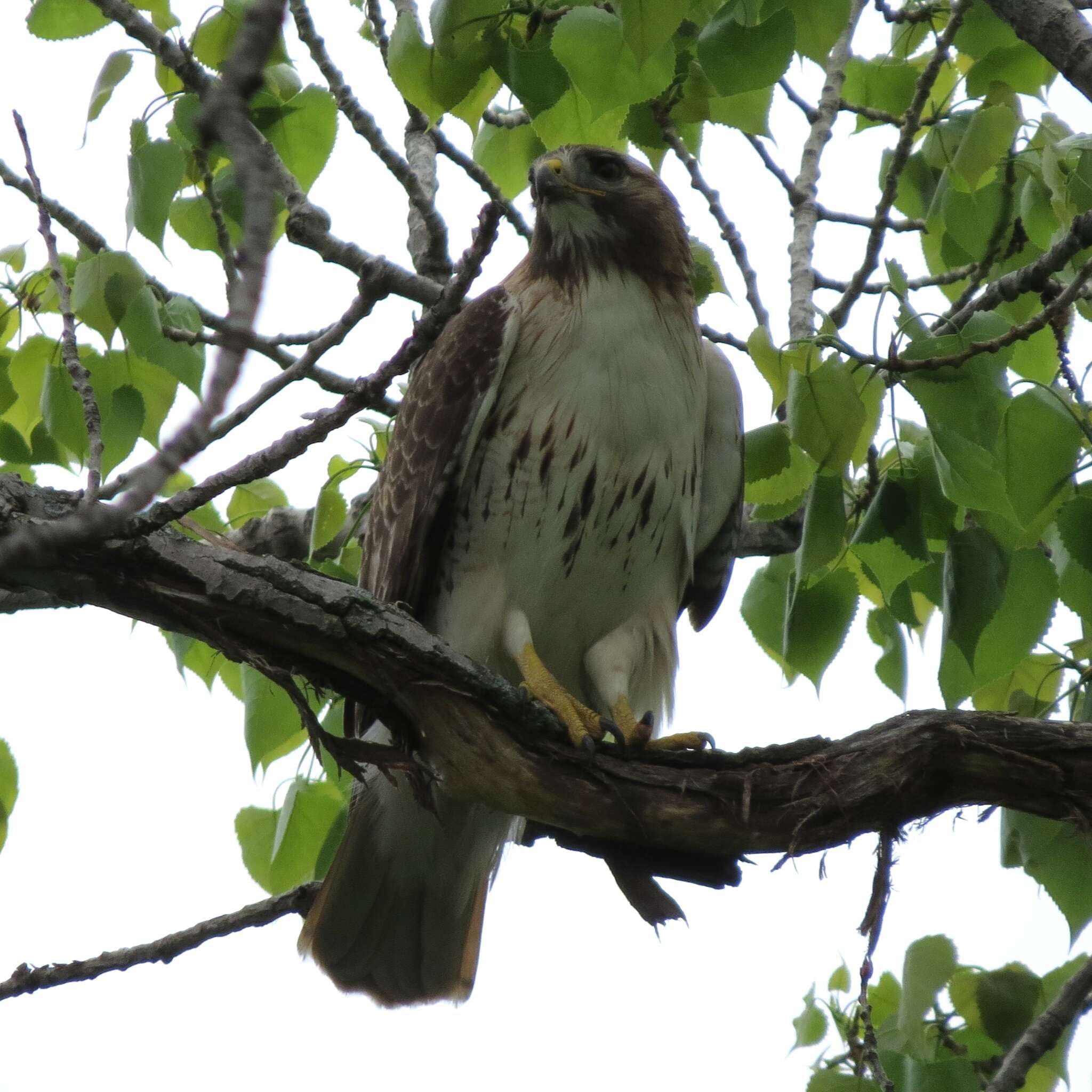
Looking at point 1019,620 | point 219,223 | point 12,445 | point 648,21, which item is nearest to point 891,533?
point 1019,620

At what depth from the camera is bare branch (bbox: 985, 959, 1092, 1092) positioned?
12.0 ft

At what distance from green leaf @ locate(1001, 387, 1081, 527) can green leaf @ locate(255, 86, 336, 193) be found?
2314 mm

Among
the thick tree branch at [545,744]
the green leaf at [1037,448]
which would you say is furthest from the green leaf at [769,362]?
the thick tree branch at [545,744]

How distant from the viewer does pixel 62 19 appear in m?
4.01

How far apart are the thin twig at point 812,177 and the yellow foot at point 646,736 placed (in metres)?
1.72

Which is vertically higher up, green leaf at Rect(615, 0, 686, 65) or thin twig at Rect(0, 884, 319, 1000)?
green leaf at Rect(615, 0, 686, 65)

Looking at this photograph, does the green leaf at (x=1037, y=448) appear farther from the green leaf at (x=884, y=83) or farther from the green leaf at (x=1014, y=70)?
the green leaf at (x=884, y=83)

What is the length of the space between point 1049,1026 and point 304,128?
353 centimetres

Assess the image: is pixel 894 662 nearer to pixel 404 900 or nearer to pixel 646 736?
pixel 646 736

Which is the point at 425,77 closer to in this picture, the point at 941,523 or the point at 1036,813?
the point at 941,523

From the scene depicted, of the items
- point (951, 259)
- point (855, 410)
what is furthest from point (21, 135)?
point (951, 259)

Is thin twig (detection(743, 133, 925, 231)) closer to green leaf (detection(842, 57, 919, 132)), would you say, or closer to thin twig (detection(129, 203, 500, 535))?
green leaf (detection(842, 57, 919, 132))

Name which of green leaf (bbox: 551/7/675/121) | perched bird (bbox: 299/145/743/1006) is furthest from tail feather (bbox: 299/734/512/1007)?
green leaf (bbox: 551/7/675/121)

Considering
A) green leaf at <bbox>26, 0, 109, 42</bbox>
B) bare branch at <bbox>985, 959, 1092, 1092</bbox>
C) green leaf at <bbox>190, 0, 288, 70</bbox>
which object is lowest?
bare branch at <bbox>985, 959, 1092, 1092</bbox>
